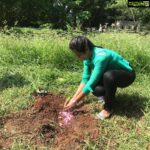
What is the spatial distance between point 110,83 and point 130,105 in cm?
69

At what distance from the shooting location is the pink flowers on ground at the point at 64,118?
464cm

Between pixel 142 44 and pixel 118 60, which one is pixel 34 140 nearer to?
pixel 118 60

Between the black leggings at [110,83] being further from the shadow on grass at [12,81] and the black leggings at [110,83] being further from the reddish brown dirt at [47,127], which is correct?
the shadow on grass at [12,81]

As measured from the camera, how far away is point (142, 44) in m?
7.57

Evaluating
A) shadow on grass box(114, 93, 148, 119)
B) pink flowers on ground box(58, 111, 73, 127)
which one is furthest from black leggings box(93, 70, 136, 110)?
pink flowers on ground box(58, 111, 73, 127)

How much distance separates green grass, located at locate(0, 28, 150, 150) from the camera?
14.5 feet

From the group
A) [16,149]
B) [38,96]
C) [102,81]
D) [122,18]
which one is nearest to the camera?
[16,149]

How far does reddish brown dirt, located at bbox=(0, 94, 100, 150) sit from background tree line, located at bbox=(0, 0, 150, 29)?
12.8 metres

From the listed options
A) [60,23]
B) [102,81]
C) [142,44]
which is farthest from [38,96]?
[60,23]

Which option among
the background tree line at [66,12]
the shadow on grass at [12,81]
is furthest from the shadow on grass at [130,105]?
the background tree line at [66,12]

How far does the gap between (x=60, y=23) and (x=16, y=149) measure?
57.6 ft

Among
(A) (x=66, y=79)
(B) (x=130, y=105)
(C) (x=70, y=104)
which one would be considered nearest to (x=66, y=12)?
(A) (x=66, y=79)

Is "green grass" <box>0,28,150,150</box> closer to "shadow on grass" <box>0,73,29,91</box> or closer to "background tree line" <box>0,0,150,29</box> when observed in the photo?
"shadow on grass" <box>0,73,29,91</box>

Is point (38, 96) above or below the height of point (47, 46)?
→ below
